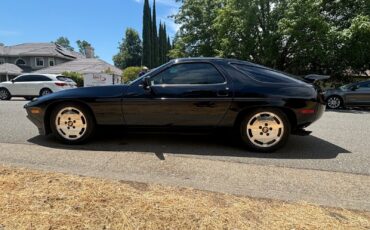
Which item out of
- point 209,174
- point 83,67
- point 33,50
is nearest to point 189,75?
point 209,174

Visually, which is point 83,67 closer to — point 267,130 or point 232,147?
point 232,147

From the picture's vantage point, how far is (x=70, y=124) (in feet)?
15.8

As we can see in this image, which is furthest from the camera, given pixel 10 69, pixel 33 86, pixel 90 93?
pixel 10 69

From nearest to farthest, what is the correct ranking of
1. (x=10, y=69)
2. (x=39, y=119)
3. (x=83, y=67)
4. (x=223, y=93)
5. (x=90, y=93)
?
(x=223, y=93) → (x=90, y=93) → (x=39, y=119) → (x=83, y=67) → (x=10, y=69)

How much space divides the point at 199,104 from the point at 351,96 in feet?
35.3

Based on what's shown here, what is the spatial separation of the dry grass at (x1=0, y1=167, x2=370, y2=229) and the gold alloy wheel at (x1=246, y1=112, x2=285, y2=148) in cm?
183

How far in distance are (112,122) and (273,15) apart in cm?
1542

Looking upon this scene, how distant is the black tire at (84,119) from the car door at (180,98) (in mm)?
577

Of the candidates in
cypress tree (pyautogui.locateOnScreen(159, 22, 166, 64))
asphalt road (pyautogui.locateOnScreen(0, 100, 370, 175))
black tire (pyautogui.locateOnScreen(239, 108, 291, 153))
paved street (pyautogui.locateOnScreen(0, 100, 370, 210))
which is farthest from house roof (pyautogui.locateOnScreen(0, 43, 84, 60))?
black tire (pyautogui.locateOnScreen(239, 108, 291, 153))

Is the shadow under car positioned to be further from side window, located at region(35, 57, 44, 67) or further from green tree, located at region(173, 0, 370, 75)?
side window, located at region(35, 57, 44, 67)

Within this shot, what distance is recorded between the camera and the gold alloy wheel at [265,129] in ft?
15.1

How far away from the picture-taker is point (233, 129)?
4.74m

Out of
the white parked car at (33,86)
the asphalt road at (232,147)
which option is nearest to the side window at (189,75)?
the asphalt road at (232,147)

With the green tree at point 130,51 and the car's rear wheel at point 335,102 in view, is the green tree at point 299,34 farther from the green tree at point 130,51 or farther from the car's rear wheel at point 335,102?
the green tree at point 130,51
